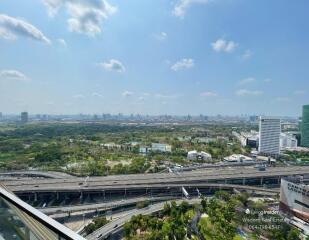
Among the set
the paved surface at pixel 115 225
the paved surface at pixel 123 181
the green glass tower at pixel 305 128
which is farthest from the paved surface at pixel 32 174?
the green glass tower at pixel 305 128

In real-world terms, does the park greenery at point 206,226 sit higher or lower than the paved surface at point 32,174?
higher

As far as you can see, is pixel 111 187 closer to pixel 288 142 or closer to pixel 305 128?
pixel 288 142

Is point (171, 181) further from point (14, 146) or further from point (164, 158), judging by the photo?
point (14, 146)

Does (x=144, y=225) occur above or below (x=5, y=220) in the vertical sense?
below

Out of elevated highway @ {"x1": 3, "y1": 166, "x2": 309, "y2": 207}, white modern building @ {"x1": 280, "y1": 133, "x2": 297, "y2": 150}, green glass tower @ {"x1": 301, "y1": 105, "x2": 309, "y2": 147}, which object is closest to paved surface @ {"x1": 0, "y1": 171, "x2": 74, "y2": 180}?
elevated highway @ {"x1": 3, "y1": 166, "x2": 309, "y2": 207}

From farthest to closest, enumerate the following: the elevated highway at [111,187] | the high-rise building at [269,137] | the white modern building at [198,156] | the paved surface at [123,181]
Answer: the high-rise building at [269,137]
the white modern building at [198,156]
the paved surface at [123,181]
the elevated highway at [111,187]

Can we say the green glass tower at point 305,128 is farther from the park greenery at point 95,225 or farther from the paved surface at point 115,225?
the park greenery at point 95,225

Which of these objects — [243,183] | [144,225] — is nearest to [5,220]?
[144,225]
